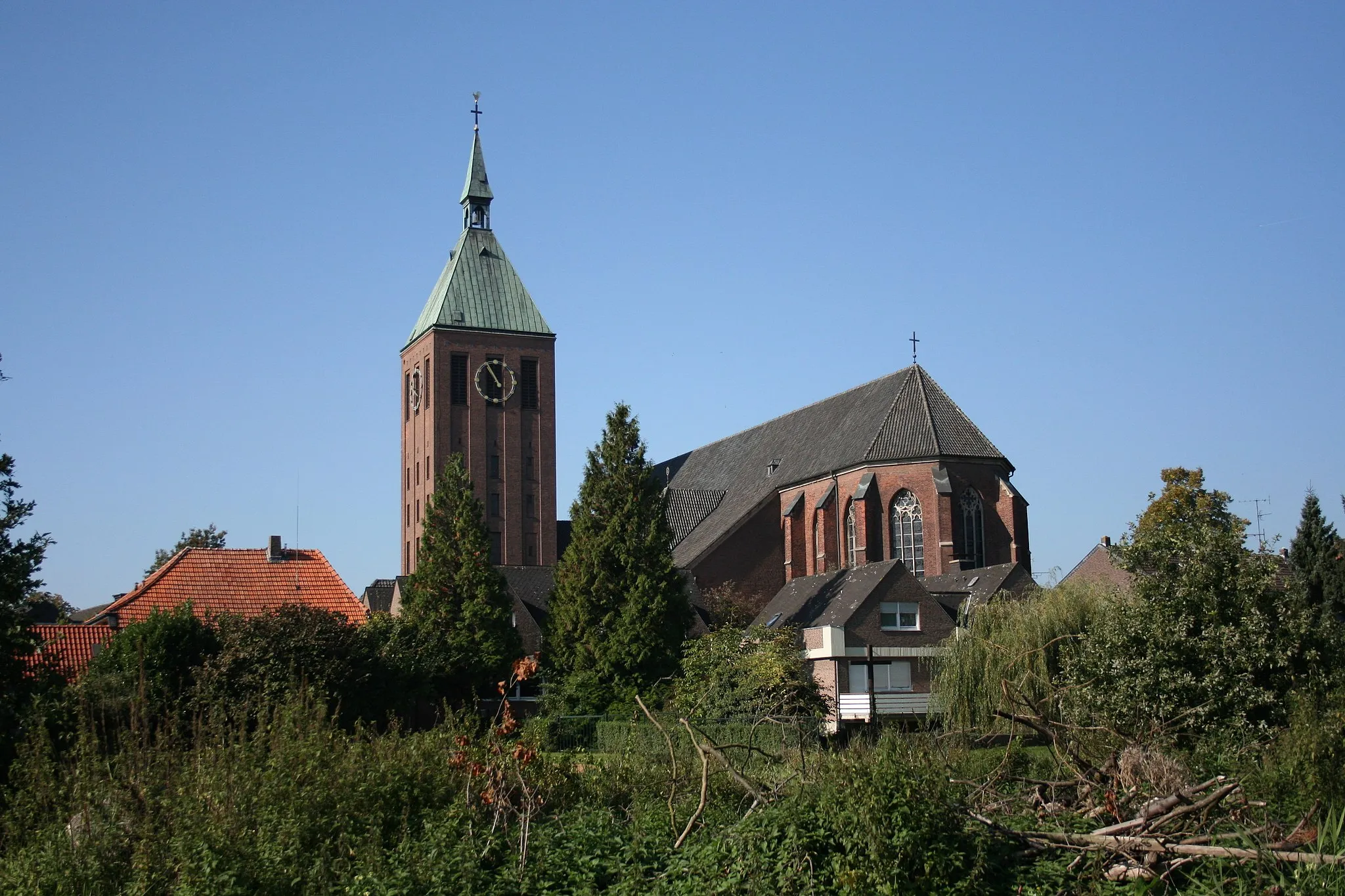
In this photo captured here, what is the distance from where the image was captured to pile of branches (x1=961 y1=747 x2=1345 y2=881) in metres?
9.99

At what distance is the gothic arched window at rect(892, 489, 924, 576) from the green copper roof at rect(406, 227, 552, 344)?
75.8ft

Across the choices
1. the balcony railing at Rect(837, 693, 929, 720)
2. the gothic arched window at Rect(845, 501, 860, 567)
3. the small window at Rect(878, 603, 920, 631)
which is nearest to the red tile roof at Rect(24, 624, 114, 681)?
the balcony railing at Rect(837, 693, 929, 720)

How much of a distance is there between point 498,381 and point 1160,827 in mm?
61257

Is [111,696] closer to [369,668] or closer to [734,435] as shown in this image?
[369,668]

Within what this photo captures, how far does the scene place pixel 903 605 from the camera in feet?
140

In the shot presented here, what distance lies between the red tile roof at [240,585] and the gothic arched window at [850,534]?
23.6m

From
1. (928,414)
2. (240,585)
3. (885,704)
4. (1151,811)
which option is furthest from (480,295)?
(1151,811)

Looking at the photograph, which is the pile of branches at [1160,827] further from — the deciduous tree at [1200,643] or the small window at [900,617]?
the small window at [900,617]

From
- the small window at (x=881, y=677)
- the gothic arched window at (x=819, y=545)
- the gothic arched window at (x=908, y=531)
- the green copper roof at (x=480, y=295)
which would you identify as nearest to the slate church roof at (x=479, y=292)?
the green copper roof at (x=480, y=295)

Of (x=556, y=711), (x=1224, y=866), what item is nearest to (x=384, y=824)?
(x=1224, y=866)

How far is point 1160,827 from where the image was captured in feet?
33.9

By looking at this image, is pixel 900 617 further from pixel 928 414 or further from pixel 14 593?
pixel 14 593

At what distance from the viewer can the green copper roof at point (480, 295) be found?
6975 centimetres

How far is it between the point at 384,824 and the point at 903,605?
33.0m
